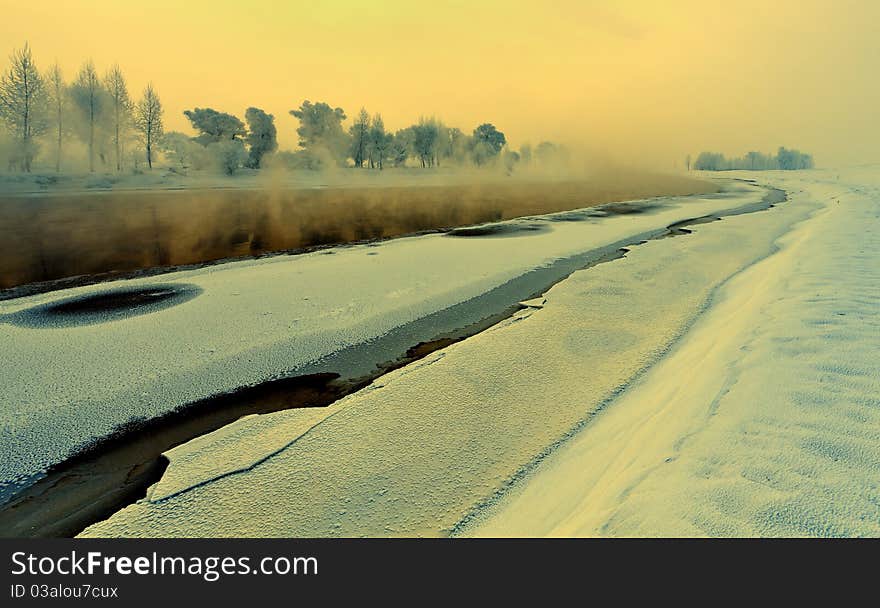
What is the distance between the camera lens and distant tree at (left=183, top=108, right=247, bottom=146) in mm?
69250

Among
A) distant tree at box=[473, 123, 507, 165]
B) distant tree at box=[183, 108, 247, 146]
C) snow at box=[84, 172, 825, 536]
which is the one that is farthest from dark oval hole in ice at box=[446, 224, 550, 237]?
distant tree at box=[473, 123, 507, 165]

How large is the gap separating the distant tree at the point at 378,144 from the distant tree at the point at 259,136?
2019cm

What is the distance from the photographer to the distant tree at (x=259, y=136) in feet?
235

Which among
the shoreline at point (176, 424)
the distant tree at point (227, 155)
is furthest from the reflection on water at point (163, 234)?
the distant tree at point (227, 155)

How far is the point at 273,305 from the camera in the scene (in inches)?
303

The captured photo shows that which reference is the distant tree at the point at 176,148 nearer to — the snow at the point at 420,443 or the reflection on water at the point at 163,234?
the reflection on water at the point at 163,234

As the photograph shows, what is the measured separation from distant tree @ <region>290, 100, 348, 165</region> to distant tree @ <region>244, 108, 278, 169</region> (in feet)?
30.9

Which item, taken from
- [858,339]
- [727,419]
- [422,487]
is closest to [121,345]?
[422,487]

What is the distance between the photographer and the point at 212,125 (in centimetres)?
7006

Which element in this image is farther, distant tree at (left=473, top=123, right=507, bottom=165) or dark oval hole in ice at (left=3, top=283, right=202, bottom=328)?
distant tree at (left=473, top=123, right=507, bottom=165)

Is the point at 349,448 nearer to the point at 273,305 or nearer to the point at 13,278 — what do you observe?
the point at 273,305

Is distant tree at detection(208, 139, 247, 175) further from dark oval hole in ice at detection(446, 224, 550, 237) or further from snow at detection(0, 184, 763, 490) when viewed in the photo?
snow at detection(0, 184, 763, 490)

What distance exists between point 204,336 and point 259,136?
76470 millimetres
